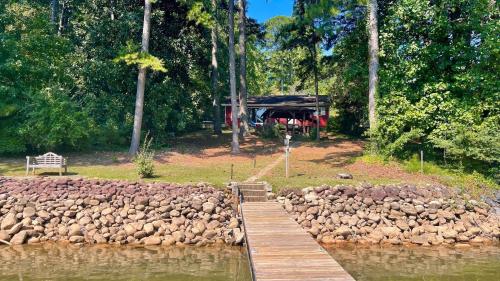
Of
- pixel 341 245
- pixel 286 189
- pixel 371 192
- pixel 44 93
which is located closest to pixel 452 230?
pixel 371 192

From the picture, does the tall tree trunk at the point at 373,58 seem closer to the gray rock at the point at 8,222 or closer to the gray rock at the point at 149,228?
the gray rock at the point at 149,228

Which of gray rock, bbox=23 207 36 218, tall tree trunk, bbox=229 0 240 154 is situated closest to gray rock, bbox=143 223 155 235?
gray rock, bbox=23 207 36 218

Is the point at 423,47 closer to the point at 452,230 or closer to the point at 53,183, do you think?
the point at 452,230

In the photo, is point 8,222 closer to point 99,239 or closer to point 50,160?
point 99,239

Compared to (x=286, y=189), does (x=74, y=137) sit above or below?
above

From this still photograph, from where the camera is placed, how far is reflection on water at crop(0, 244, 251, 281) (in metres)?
10.1

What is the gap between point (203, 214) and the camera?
14.1m

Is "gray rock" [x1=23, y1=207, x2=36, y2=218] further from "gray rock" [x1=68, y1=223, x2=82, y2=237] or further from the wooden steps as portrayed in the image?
the wooden steps

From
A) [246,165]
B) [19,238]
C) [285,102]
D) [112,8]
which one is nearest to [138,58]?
[112,8]

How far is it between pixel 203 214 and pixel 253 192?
2.06 m

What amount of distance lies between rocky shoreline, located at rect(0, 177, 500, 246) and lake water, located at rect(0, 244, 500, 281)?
23.9 inches

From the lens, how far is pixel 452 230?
14133 millimetres

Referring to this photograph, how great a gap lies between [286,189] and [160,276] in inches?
254

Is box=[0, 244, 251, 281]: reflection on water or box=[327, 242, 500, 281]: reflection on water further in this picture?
box=[327, 242, 500, 281]: reflection on water
